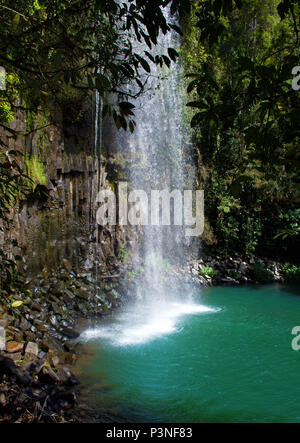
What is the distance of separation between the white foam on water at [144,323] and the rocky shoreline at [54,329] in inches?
17.1

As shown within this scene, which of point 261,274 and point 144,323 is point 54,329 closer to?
point 144,323

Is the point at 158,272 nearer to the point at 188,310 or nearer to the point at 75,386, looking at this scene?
the point at 188,310

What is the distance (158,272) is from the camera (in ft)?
33.0

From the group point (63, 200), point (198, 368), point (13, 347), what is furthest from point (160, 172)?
point (13, 347)

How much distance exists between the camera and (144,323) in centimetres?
689

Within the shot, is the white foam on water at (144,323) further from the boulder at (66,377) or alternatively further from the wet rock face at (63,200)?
the wet rock face at (63,200)

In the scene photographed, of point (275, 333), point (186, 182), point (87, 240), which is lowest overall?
point (275, 333)

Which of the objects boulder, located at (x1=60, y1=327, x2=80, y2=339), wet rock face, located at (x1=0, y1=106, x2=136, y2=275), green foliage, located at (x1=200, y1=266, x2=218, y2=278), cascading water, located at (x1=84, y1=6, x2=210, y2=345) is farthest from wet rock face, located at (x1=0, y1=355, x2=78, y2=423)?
green foliage, located at (x1=200, y1=266, x2=218, y2=278)

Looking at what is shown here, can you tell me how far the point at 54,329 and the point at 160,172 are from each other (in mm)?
6601

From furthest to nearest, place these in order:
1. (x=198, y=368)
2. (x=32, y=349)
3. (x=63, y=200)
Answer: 1. (x=63, y=200)
2. (x=198, y=368)
3. (x=32, y=349)

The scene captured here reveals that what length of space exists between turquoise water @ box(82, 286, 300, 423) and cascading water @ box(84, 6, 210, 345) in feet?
3.16

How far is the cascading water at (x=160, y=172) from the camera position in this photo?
8.66m

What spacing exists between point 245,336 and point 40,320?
3901 millimetres
